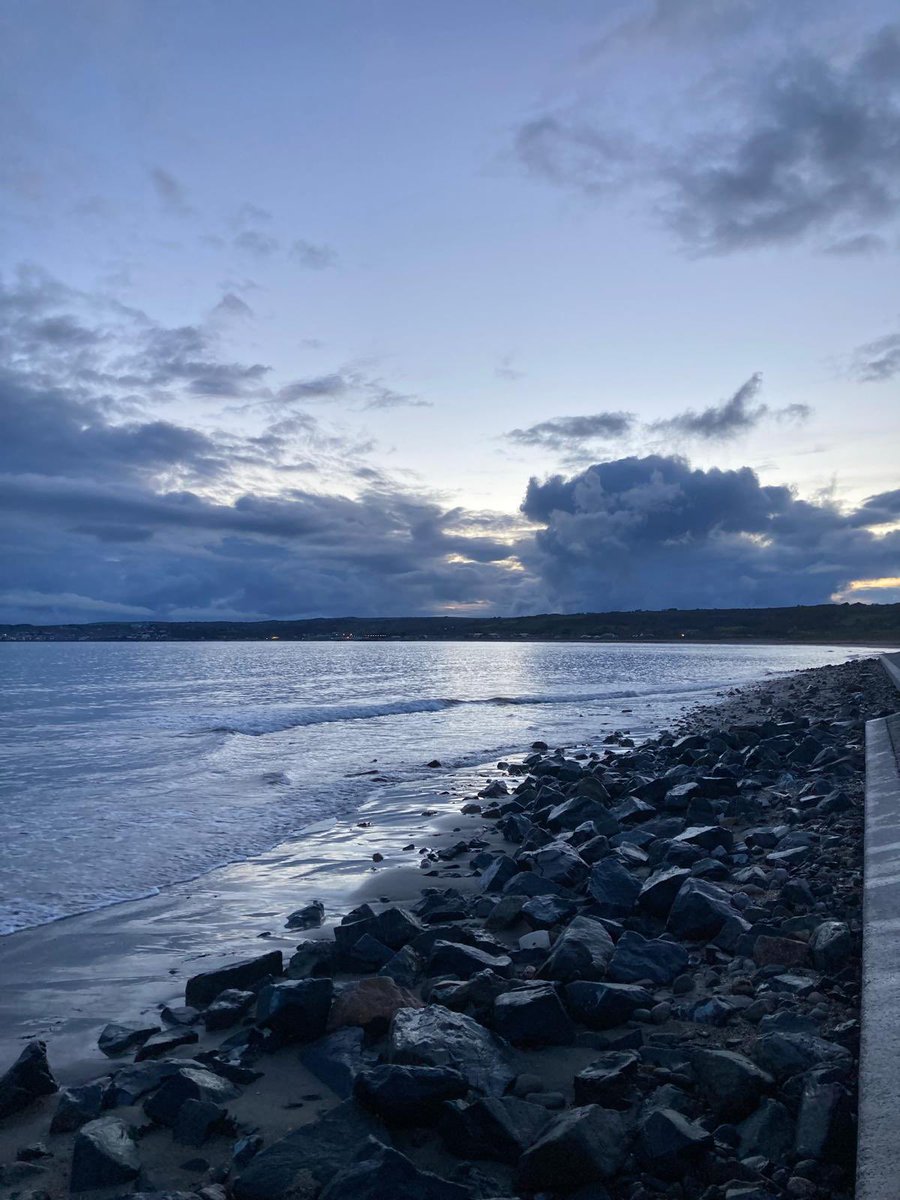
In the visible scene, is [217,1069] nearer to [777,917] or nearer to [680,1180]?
[680,1180]

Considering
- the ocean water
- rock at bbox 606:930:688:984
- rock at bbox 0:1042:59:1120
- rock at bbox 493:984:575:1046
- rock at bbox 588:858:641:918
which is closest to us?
rock at bbox 0:1042:59:1120

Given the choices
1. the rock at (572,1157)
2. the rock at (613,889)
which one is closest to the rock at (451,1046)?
the rock at (572,1157)

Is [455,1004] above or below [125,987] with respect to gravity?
above

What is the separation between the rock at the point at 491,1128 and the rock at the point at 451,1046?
0.22 m

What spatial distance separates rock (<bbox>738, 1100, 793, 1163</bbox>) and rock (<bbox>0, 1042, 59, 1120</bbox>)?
11.1 ft

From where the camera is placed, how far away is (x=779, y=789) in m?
11.7

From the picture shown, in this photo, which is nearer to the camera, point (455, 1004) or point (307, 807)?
point (455, 1004)

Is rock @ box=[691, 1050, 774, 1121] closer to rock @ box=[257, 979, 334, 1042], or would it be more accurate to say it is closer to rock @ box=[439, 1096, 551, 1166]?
rock @ box=[439, 1096, 551, 1166]

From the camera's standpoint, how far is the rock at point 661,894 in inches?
250

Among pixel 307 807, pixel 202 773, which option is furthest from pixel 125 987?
pixel 202 773

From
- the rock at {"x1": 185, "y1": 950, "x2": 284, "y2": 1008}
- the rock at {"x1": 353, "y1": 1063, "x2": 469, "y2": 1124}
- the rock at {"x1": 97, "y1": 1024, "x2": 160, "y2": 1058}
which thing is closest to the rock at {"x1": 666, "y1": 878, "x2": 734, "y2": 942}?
the rock at {"x1": 353, "y1": 1063, "x2": 469, "y2": 1124}

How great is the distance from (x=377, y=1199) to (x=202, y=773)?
1389 cm

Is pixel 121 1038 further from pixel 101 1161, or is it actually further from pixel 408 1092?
pixel 408 1092

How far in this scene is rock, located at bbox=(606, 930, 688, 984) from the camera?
508 centimetres
